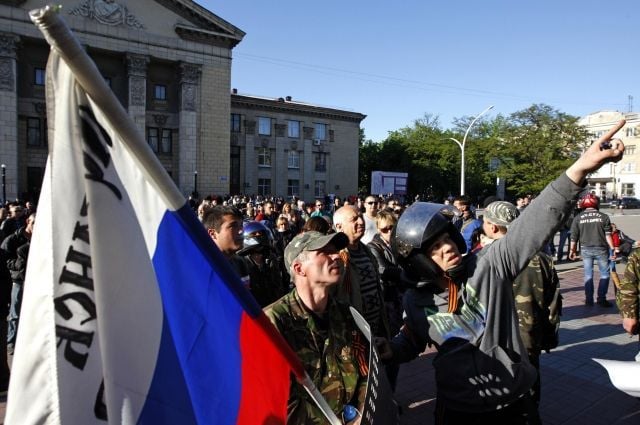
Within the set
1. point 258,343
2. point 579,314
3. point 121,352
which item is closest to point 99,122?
point 121,352

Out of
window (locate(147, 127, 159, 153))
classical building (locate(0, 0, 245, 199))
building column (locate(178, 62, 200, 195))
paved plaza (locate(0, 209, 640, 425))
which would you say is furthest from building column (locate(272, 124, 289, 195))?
paved plaza (locate(0, 209, 640, 425))

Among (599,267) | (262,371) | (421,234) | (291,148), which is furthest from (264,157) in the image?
(262,371)

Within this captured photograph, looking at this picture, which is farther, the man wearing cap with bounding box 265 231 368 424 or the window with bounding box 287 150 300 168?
the window with bounding box 287 150 300 168

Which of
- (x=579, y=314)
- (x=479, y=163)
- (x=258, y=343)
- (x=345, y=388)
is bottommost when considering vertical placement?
(x=579, y=314)

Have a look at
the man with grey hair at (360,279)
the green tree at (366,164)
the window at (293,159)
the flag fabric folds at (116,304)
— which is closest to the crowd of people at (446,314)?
the flag fabric folds at (116,304)

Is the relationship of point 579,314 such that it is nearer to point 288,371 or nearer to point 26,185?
point 288,371

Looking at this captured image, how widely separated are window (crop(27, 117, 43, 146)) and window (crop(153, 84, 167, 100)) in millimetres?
8940

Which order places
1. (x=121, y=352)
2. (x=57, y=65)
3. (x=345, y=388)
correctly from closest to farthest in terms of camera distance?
(x=57, y=65) < (x=121, y=352) < (x=345, y=388)

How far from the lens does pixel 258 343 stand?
157 centimetres

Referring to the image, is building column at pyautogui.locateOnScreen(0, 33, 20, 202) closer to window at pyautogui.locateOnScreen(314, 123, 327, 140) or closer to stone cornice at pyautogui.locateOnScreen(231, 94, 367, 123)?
stone cornice at pyautogui.locateOnScreen(231, 94, 367, 123)

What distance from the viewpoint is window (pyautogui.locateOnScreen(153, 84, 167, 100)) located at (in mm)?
38875

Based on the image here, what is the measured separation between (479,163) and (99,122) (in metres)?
47.2

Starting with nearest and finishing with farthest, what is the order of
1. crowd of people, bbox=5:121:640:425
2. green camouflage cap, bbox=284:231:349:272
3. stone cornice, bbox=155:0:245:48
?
1. crowd of people, bbox=5:121:640:425
2. green camouflage cap, bbox=284:231:349:272
3. stone cornice, bbox=155:0:245:48

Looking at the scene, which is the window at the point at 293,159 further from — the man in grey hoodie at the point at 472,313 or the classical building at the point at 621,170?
the classical building at the point at 621,170
